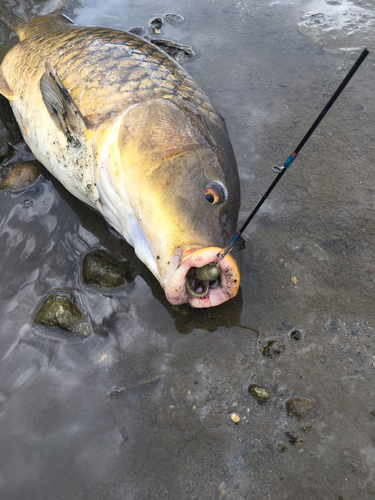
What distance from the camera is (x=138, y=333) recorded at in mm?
2309

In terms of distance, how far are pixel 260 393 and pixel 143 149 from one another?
170 centimetres

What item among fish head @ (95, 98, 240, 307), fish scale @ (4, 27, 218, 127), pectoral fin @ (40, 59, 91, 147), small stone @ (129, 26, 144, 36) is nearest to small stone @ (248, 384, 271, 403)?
fish head @ (95, 98, 240, 307)

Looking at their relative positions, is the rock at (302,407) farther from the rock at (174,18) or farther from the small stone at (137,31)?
the rock at (174,18)

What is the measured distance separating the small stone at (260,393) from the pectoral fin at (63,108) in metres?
2.10

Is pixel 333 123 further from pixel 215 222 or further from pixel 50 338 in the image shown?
pixel 50 338

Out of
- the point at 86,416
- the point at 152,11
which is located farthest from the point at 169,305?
the point at 152,11

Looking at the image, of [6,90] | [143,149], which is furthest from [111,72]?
[6,90]

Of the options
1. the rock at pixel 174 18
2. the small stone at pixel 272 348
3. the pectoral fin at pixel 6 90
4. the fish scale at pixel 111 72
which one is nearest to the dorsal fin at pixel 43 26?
the pectoral fin at pixel 6 90

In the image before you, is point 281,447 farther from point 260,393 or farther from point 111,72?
point 111,72

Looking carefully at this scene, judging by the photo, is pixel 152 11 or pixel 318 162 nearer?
pixel 318 162

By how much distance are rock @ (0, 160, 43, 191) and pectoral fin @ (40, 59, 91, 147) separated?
73 cm

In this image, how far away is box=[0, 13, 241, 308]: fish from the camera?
214 cm

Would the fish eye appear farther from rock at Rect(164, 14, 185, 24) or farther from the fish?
rock at Rect(164, 14, 185, 24)

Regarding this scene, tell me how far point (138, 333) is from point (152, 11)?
17.4ft
